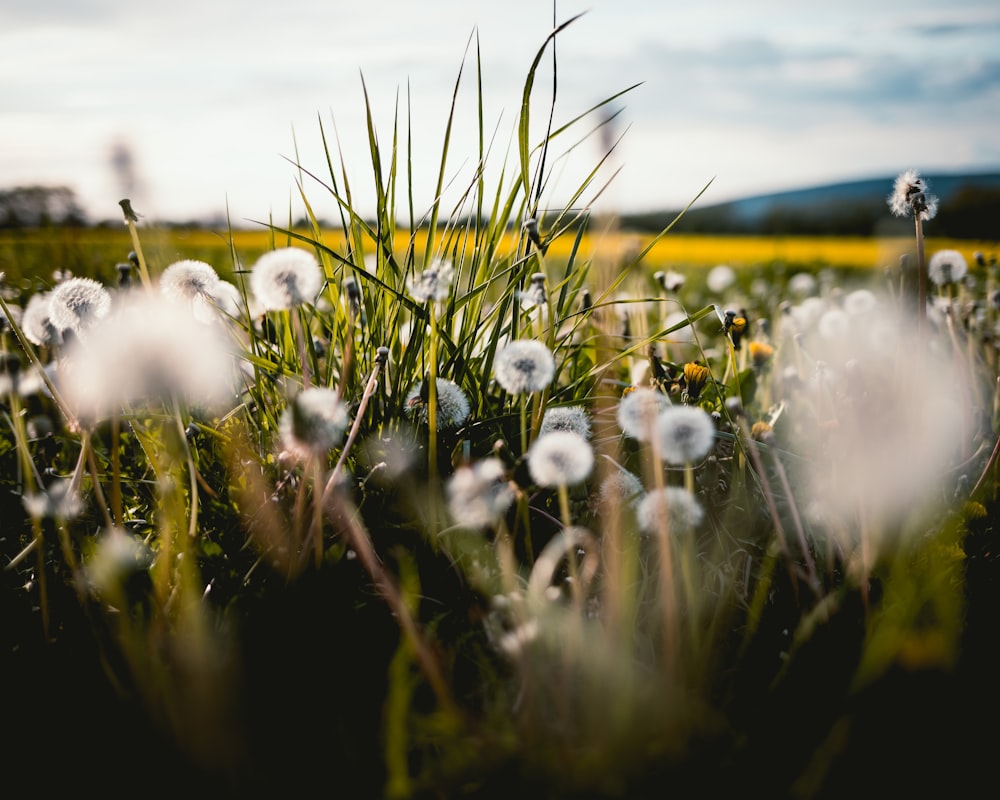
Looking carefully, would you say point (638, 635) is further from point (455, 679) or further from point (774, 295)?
point (774, 295)

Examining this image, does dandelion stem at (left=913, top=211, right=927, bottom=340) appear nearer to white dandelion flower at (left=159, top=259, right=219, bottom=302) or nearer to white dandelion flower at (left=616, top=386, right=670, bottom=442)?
white dandelion flower at (left=616, top=386, right=670, bottom=442)

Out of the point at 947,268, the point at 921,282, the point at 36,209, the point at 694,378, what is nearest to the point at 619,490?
the point at 694,378

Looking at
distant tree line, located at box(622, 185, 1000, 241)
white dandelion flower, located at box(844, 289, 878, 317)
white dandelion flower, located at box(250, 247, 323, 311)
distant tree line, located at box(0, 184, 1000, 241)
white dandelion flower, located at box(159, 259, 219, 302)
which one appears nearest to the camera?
white dandelion flower, located at box(250, 247, 323, 311)

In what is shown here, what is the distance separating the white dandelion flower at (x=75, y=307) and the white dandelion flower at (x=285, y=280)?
40 centimetres

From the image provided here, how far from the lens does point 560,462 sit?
1064mm

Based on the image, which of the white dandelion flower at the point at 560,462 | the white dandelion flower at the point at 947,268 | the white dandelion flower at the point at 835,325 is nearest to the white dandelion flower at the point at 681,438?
the white dandelion flower at the point at 560,462

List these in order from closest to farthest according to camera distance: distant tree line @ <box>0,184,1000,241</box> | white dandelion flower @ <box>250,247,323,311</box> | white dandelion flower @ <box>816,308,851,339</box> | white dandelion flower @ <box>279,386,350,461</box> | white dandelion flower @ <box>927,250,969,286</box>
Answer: white dandelion flower @ <box>279,386,350,461</box> < white dandelion flower @ <box>250,247,323,311</box> < white dandelion flower @ <box>927,250,969,286</box> < white dandelion flower @ <box>816,308,851,339</box> < distant tree line @ <box>0,184,1000,241</box>

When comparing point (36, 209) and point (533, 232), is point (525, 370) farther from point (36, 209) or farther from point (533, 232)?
point (36, 209)

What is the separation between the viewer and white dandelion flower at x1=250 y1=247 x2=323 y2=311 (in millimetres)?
1172

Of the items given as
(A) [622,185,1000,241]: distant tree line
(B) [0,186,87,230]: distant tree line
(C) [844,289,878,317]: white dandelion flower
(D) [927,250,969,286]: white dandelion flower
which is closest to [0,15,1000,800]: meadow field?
(D) [927,250,969,286]: white dandelion flower

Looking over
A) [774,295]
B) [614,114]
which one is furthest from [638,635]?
[774,295]

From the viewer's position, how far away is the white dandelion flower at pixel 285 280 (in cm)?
117

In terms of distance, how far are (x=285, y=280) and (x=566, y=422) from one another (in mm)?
634

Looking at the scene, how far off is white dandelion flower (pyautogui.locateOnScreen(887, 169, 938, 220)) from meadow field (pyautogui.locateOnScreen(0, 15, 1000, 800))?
18mm
